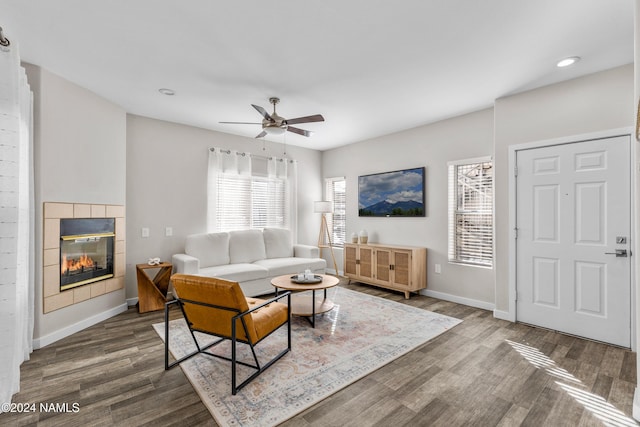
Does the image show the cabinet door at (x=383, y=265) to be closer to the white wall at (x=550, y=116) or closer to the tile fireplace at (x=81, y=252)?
the white wall at (x=550, y=116)

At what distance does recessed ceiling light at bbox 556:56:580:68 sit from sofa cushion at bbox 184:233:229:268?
15.6ft

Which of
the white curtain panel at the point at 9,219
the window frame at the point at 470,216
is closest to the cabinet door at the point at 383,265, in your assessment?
the window frame at the point at 470,216

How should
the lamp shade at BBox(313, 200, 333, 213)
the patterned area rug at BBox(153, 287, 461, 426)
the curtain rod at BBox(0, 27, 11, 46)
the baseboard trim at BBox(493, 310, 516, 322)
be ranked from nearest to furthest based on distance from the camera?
the curtain rod at BBox(0, 27, 11, 46)
the patterned area rug at BBox(153, 287, 461, 426)
the baseboard trim at BBox(493, 310, 516, 322)
the lamp shade at BBox(313, 200, 333, 213)

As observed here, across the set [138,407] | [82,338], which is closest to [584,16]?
[138,407]

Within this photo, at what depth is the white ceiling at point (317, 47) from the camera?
83.5 inches

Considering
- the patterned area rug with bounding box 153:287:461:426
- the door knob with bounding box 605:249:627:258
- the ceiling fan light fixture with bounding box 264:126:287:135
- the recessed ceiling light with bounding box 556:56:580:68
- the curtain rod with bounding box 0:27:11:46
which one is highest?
the recessed ceiling light with bounding box 556:56:580:68

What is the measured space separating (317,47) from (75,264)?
11.6ft

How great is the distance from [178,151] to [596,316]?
5737 mm

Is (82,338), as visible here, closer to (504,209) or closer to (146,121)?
(146,121)

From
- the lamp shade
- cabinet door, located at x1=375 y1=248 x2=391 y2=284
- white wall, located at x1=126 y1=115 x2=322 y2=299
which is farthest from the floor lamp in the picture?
white wall, located at x1=126 y1=115 x2=322 y2=299

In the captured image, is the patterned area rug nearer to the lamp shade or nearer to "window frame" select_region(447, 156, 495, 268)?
"window frame" select_region(447, 156, 495, 268)

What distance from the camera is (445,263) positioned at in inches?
180

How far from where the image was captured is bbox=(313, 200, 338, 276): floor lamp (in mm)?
6059

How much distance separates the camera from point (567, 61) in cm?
281
